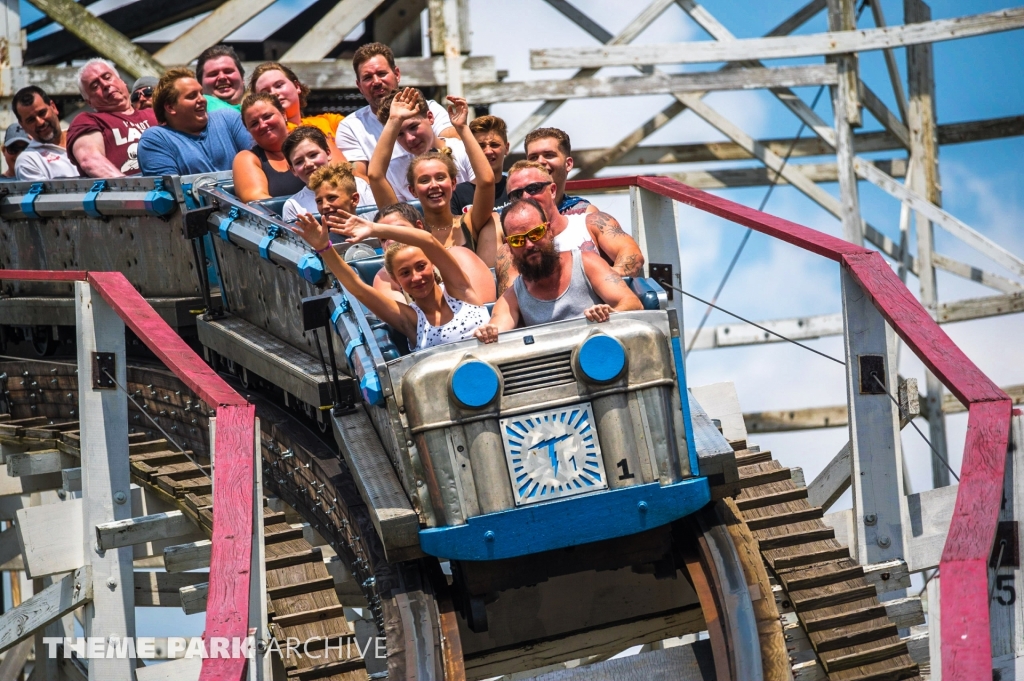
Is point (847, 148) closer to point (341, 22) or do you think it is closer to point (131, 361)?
point (341, 22)

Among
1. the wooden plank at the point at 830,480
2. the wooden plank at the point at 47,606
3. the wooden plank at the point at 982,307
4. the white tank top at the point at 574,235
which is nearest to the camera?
the white tank top at the point at 574,235

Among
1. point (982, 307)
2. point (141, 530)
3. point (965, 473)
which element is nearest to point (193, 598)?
point (141, 530)

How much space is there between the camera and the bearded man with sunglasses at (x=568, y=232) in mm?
4410

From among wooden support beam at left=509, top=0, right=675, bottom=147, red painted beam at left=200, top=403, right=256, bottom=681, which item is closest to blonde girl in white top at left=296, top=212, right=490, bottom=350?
red painted beam at left=200, top=403, right=256, bottom=681

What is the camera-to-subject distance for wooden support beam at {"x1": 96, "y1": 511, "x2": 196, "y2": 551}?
4.67m

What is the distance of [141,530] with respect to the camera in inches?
187

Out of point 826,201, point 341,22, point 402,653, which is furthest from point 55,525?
point 826,201

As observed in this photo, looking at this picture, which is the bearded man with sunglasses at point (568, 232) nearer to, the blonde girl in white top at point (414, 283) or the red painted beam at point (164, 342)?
the blonde girl in white top at point (414, 283)

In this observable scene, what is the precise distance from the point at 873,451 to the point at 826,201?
5.90 m

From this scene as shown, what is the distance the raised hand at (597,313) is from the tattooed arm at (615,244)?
1.87 feet

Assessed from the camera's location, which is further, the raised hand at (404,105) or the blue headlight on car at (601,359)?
the raised hand at (404,105)

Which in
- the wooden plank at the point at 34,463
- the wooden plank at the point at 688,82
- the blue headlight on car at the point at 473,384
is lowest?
the blue headlight on car at the point at 473,384

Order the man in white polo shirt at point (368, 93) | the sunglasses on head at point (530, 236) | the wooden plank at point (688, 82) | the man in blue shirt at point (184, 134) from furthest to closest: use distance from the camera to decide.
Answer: the wooden plank at point (688, 82), the man in blue shirt at point (184, 134), the man in white polo shirt at point (368, 93), the sunglasses on head at point (530, 236)

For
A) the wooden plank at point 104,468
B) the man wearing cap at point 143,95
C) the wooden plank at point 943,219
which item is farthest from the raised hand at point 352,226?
the wooden plank at point 943,219
